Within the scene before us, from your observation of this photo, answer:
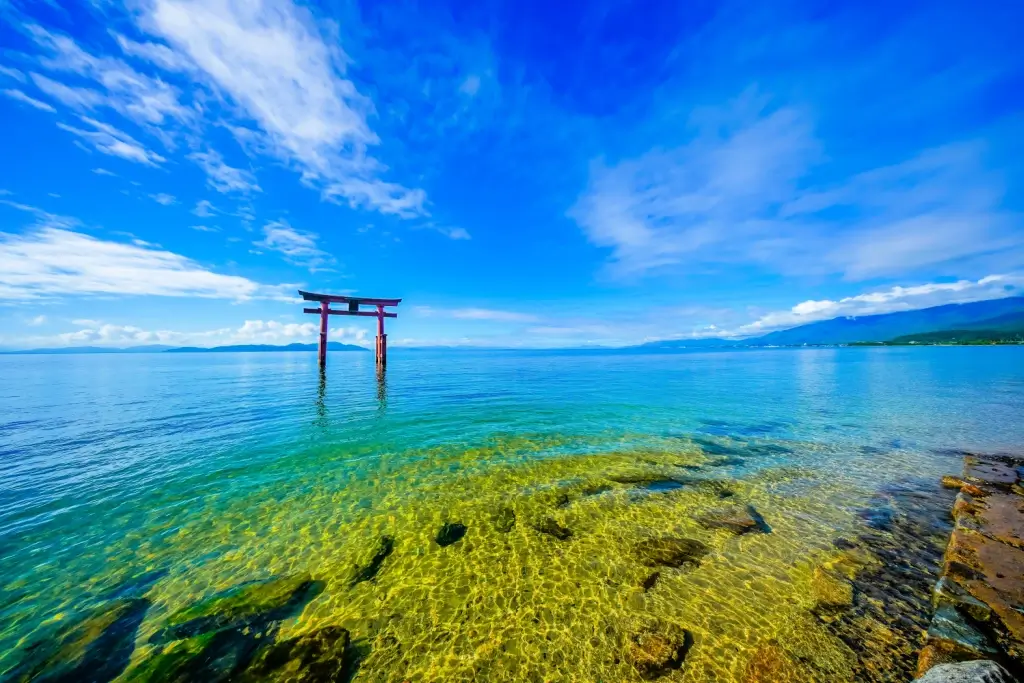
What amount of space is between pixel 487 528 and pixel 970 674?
7.22 metres

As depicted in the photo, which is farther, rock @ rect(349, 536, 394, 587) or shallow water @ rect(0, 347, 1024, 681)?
rock @ rect(349, 536, 394, 587)

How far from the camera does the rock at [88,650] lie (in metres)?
4.70

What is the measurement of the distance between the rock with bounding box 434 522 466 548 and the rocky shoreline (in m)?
7.19

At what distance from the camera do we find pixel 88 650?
5094 mm

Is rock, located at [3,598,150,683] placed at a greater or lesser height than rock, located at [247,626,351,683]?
greater

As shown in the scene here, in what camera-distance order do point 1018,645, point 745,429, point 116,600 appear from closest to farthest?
point 1018,645 → point 116,600 → point 745,429

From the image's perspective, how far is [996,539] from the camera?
281 inches

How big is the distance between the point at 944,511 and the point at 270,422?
2534 centimetres

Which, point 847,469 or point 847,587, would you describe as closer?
point 847,587

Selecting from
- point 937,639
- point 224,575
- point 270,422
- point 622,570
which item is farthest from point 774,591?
point 270,422

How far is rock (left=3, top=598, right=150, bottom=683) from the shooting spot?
4.70 metres

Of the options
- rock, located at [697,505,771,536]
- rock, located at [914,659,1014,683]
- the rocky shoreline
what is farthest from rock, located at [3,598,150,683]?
rock, located at [697,505,771,536]

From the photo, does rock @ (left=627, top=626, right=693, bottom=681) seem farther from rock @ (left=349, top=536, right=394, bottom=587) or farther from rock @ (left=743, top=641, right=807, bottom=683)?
rock @ (left=349, top=536, right=394, bottom=587)

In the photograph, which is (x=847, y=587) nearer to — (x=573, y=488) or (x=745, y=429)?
(x=573, y=488)
